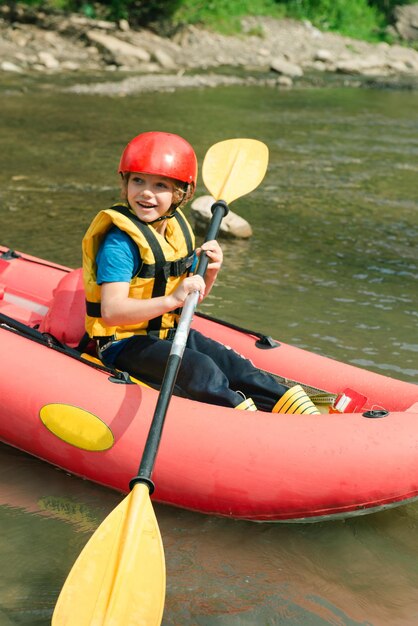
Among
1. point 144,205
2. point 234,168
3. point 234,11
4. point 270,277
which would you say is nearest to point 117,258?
point 144,205

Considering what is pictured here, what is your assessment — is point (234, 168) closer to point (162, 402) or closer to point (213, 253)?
point (213, 253)

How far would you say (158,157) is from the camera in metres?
3.02

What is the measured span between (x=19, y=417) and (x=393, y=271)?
309 cm

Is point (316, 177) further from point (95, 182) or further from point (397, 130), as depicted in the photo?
point (397, 130)

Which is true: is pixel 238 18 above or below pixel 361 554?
above

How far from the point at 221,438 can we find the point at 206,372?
31cm

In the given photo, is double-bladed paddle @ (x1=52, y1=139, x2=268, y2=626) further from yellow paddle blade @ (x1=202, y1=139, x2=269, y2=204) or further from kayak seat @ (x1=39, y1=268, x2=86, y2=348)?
yellow paddle blade @ (x1=202, y1=139, x2=269, y2=204)

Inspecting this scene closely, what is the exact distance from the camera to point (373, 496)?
278 centimetres

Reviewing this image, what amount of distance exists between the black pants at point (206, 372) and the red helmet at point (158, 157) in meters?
0.58

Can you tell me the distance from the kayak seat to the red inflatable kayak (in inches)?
2.6

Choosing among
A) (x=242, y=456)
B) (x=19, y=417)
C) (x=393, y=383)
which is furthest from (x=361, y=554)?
(x=19, y=417)

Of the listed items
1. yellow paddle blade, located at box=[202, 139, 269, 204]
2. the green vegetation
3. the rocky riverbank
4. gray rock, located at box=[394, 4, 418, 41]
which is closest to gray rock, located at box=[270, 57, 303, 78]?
the rocky riverbank

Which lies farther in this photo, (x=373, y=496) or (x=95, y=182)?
(x=95, y=182)

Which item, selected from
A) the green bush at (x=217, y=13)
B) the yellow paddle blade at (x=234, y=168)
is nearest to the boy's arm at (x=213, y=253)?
the yellow paddle blade at (x=234, y=168)
